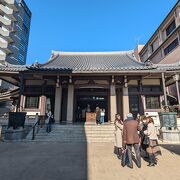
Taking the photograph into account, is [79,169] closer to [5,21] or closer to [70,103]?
[70,103]

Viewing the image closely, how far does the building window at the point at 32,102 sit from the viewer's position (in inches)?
546

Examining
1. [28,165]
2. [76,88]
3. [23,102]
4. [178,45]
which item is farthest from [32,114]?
[178,45]

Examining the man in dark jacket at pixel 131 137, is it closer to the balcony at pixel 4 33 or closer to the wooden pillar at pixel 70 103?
the wooden pillar at pixel 70 103

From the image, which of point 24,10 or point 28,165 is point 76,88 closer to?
point 28,165

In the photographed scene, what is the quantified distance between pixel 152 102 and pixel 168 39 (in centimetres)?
1160

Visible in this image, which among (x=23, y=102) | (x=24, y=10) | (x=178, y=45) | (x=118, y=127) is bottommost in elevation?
(x=118, y=127)

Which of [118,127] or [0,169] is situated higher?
[118,127]

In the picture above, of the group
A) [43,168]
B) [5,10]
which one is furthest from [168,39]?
[5,10]

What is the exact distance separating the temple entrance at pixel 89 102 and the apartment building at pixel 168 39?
10.8 meters

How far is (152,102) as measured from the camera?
13.6 metres

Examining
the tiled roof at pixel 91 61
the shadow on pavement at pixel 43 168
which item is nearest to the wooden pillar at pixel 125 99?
the tiled roof at pixel 91 61

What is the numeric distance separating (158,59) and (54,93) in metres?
18.1

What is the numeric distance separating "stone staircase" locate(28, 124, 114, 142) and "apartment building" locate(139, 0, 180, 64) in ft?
45.7

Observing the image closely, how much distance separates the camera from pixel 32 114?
44.5 ft
